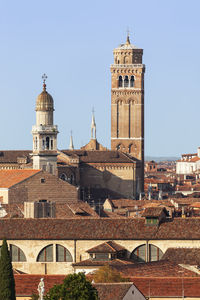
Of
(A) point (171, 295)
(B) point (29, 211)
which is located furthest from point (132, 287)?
(B) point (29, 211)

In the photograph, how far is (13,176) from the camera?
347 feet

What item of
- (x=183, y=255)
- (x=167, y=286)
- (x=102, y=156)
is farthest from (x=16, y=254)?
(x=102, y=156)

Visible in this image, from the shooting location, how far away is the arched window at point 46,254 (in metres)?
69.0

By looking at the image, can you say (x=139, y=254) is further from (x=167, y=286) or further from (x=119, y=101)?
(x=119, y=101)

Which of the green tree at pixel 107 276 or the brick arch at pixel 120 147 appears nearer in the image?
the green tree at pixel 107 276

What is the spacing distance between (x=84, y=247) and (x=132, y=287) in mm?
17459

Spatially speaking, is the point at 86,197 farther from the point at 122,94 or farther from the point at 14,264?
the point at 14,264

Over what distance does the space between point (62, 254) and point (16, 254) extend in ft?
→ 7.58

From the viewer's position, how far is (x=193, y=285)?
184 ft

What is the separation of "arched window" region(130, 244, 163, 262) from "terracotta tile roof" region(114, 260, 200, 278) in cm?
613

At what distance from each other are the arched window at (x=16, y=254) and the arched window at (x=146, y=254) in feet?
18.1

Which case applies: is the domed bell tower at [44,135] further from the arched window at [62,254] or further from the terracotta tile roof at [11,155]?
the arched window at [62,254]

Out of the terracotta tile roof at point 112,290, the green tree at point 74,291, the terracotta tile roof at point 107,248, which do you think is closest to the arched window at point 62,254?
the terracotta tile roof at point 107,248

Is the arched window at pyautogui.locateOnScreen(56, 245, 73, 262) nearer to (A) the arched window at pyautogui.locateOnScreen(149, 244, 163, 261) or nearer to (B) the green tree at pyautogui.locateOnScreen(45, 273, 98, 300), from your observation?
(A) the arched window at pyautogui.locateOnScreen(149, 244, 163, 261)
